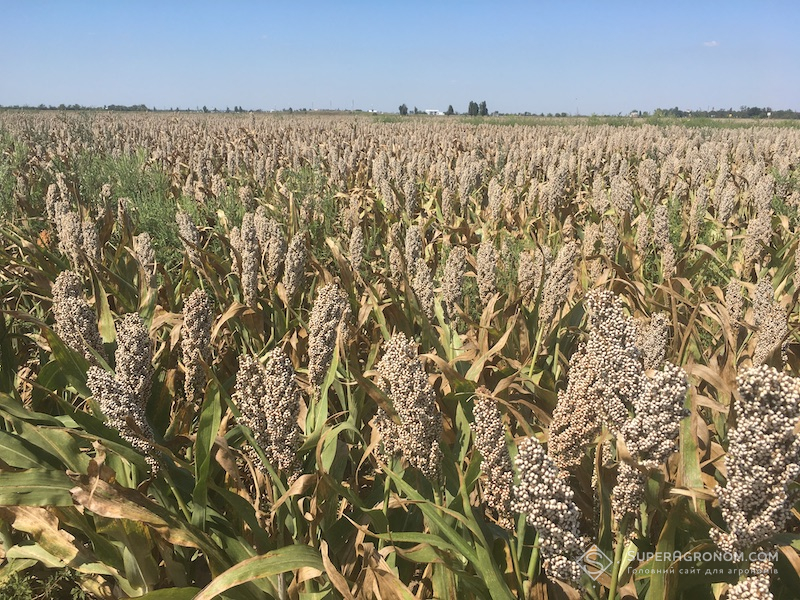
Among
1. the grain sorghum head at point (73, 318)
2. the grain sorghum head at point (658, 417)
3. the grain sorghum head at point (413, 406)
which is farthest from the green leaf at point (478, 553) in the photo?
the grain sorghum head at point (73, 318)

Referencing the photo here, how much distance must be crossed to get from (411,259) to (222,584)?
205 centimetres

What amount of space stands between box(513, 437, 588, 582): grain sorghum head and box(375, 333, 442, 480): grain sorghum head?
336 millimetres

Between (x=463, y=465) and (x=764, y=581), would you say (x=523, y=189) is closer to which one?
(x=463, y=465)

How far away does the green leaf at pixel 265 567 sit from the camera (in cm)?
147

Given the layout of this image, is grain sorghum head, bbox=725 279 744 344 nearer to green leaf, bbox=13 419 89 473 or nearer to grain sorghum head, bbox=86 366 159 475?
grain sorghum head, bbox=86 366 159 475

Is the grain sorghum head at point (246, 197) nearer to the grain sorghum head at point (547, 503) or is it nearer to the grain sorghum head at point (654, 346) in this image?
the grain sorghum head at point (654, 346)

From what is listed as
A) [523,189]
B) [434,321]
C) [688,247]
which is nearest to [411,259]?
[434,321]

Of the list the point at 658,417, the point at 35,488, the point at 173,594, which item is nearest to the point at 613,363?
the point at 658,417

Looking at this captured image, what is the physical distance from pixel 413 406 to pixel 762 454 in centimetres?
69

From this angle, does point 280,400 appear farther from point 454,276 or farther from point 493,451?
point 454,276

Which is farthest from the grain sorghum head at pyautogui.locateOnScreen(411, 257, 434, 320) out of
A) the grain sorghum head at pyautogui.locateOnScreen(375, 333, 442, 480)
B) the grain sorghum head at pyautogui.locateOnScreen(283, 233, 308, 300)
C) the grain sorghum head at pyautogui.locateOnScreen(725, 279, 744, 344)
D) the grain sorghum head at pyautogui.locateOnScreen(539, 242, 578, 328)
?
the grain sorghum head at pyautogui.locateOnScreen(725, 279, 744, 344)

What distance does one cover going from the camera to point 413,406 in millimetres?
1302

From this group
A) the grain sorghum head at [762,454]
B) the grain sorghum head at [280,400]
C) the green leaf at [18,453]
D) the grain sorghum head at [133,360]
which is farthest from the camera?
the green leaf at [18,453]

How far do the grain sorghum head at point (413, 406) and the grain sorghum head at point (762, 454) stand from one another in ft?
2.04
